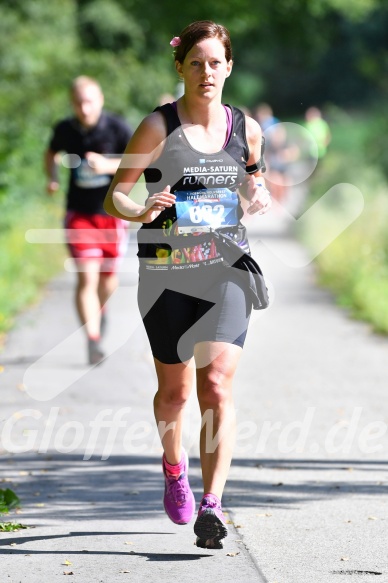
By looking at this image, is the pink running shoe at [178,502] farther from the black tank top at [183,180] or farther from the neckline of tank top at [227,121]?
the neckline of tank top at [227,121]

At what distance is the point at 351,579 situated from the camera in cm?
484

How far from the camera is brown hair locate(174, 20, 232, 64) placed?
532cm

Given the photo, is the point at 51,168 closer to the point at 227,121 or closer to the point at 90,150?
the point at 90,150

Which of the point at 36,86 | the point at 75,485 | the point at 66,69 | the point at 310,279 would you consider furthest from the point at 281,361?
the point at 66,69

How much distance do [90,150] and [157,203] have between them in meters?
5.05

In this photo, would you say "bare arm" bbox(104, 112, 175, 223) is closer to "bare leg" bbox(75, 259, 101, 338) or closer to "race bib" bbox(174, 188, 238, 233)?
"race bib" bbox(174, 188, 238, 233)

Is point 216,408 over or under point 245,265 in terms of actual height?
under

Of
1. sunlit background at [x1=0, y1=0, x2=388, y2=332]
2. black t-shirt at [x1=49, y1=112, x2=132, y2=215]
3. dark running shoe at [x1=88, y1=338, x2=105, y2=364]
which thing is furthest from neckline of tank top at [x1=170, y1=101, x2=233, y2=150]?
dark running shoe at [x1=88, y1=338, x2=105, y2=364]

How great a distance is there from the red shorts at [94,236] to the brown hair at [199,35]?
478cm

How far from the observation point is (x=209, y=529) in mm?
5125

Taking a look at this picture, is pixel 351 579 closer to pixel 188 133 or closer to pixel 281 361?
pixel 188 133

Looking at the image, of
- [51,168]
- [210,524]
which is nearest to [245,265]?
[210,524]

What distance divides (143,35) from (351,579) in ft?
119

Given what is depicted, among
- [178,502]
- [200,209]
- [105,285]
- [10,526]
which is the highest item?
[200,209]
